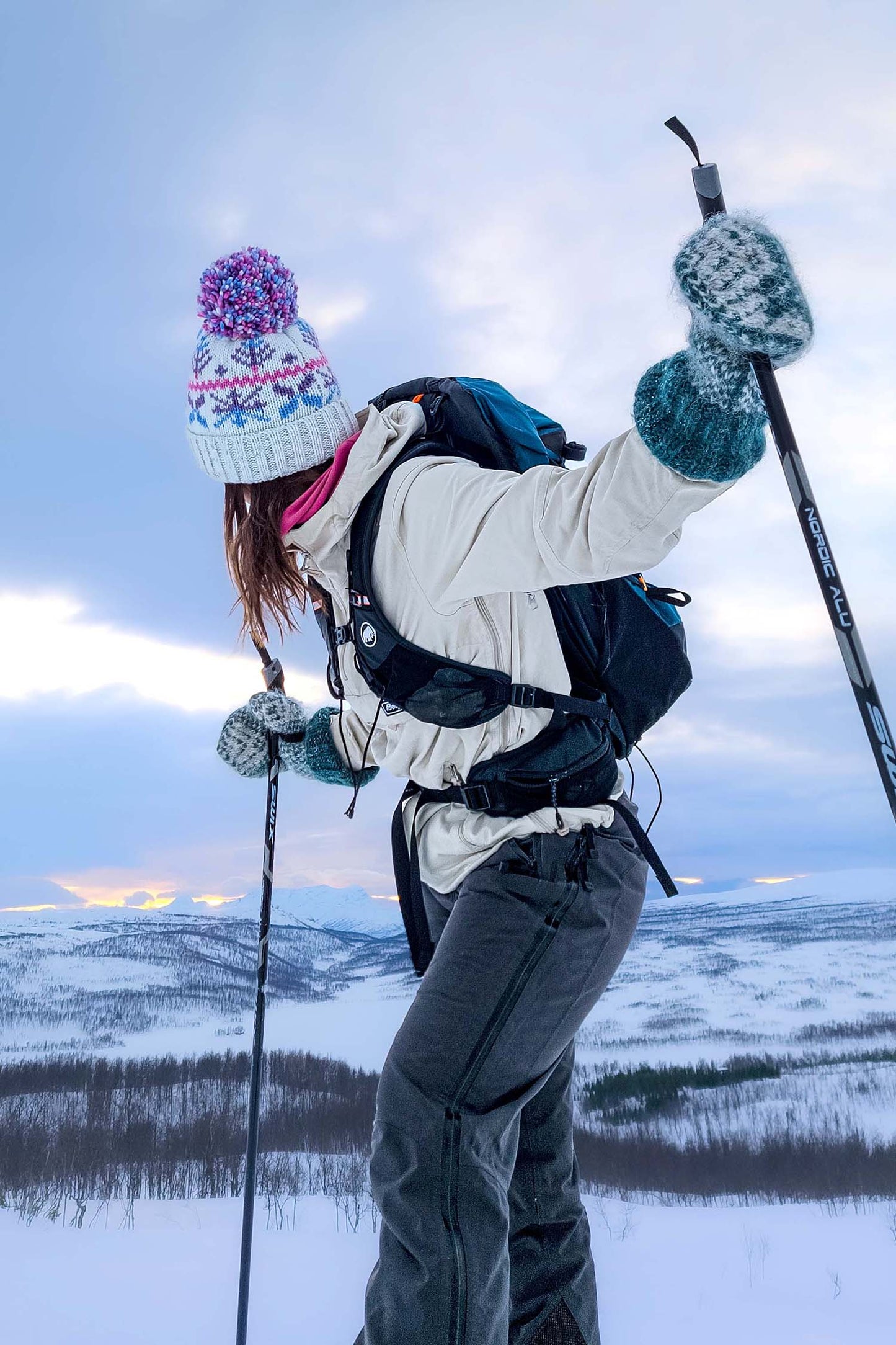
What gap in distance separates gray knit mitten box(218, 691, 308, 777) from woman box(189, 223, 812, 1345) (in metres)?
0.41

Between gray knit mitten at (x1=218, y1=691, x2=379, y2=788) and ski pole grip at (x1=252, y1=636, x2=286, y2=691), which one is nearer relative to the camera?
gray knit mitten at (x1=218, y1=691, x2=379, y2=788)

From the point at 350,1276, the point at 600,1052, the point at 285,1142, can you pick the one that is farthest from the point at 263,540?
the point at 600,1052

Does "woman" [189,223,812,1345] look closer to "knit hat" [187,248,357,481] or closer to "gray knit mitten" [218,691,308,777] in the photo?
"knit hat" [187,248,357,481]

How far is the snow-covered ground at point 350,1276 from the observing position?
201 centimetres

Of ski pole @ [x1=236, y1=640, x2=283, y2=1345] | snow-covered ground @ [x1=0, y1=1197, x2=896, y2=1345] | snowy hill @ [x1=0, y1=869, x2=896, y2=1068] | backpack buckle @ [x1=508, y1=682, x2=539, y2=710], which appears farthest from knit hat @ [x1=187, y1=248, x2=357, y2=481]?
snowy hill @ [x1=0, y1=869, x2=896, y2=1068]

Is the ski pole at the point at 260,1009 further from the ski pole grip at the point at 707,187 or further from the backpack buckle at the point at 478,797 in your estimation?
the ski pole grip at the point at 707,187

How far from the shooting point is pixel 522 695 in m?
1.19

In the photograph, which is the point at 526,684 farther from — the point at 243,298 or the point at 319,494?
the point at 243,298

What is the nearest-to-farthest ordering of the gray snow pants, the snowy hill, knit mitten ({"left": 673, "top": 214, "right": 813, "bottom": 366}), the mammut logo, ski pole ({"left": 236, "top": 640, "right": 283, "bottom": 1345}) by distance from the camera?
1. knit mitten ({"left": 673, "top": 214, "right": 813, "bottom": 366})
2. the mammut logo
3. the gray snow pants
4. ski pole ({"left": 236, "top": 640, "right": 283, "bottom": 1345})
5. the snowy hill

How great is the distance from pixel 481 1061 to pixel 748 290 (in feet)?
2.77

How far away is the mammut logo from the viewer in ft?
2.97

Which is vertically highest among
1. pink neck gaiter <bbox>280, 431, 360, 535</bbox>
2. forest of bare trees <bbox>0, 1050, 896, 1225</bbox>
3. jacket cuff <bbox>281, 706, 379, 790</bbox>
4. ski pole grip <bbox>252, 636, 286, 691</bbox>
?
ski pole grip <bbox>252, 636, 286, 691</bbox>

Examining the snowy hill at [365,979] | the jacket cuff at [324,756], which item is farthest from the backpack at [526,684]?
the snowy hill at [365,979]

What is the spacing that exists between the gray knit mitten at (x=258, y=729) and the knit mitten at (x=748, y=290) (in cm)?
134
